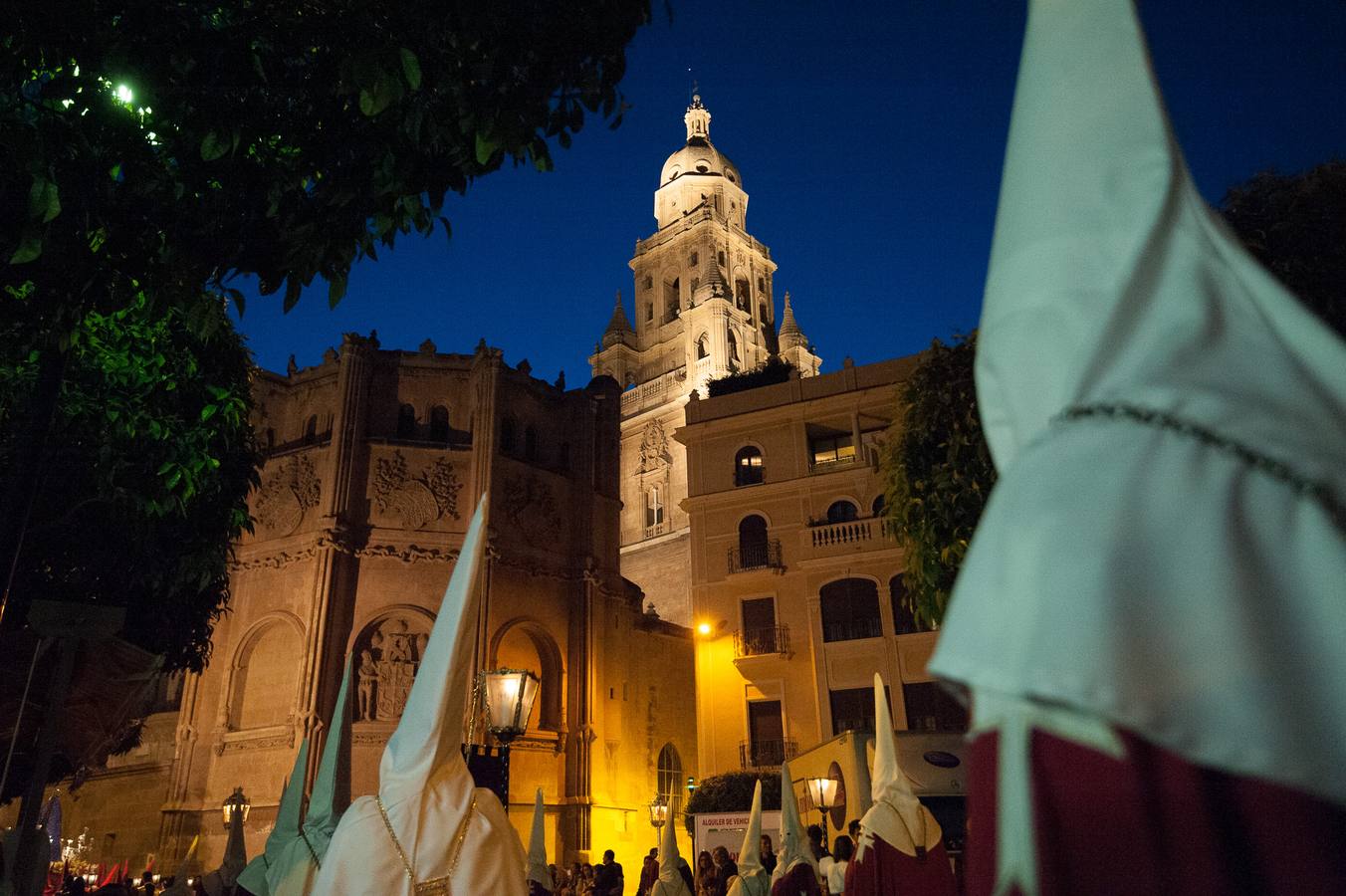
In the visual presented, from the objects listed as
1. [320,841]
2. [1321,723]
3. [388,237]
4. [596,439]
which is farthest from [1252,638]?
[596,439]

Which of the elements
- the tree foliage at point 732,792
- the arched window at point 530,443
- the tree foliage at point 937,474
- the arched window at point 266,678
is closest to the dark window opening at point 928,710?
the tree foliage at point 732,792

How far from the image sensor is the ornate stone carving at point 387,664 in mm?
23812

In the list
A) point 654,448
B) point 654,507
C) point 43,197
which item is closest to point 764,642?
point 43,197

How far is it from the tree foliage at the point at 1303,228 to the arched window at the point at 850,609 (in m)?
17.8

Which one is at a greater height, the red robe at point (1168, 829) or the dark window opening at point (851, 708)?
the dark window opening at point (851, 708)

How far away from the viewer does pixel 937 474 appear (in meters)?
9.50

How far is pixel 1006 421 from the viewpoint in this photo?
134 cm

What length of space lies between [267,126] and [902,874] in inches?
231

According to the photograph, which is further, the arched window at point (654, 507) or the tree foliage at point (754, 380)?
the arched window at point (654, 507)

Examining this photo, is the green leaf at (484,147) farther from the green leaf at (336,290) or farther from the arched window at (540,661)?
the arched window at (540,661)

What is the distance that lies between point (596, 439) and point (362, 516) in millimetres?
8653

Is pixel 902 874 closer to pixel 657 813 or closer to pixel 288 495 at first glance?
pixel 657 813

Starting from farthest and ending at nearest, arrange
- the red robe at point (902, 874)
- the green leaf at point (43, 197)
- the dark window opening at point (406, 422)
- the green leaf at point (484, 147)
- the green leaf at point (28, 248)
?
the dark window opening at point (406, 422) → the red robe at point (902, 874) → the green leaf at point (484, 147) → the green leaf at point (28, 248) → the green leaf at point (43, 197)

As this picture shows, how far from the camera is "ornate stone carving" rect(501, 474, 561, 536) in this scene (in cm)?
2797
